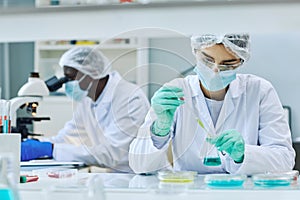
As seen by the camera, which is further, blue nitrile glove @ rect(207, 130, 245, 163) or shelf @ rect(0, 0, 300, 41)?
blue nitrile glove @ rect(207, 130, 245, 163)

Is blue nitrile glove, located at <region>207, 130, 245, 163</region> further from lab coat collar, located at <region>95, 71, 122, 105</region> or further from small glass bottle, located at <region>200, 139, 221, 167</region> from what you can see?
lab coat collar, located at <region>95, 71, 122, 105</region>

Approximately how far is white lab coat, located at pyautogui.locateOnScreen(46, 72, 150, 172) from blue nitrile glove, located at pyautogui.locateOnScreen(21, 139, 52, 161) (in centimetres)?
4

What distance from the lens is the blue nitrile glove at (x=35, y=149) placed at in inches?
85.9

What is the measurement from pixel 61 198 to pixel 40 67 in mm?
3100

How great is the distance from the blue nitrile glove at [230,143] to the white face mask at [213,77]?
9.7 inches

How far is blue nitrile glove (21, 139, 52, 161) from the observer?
85.9 inches

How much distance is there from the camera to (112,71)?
2.53 metres

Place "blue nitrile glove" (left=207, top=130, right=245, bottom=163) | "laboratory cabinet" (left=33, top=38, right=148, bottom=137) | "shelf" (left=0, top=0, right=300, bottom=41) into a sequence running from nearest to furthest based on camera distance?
"shelf" (left=0, top=0, right=300, bottom=41), "blue nitrile glove" (left=207, top=130, right=245, bottom=163), "laboratory cabinet" (left=33, top=38, right=148, bottom=137)

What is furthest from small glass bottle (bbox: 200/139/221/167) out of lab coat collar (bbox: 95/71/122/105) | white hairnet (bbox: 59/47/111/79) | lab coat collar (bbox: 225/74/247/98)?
white hairnet (bbox: 59/47/111/79)

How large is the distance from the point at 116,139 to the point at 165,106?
2.63ft

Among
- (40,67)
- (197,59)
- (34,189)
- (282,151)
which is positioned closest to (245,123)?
(282,151)

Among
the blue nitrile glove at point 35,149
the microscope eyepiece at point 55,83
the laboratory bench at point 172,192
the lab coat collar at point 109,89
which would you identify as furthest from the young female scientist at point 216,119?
the microscope eyepiece at point 55,83

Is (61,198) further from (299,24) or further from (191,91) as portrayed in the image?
(191,91)

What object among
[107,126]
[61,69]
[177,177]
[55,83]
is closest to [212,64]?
[177,177]
